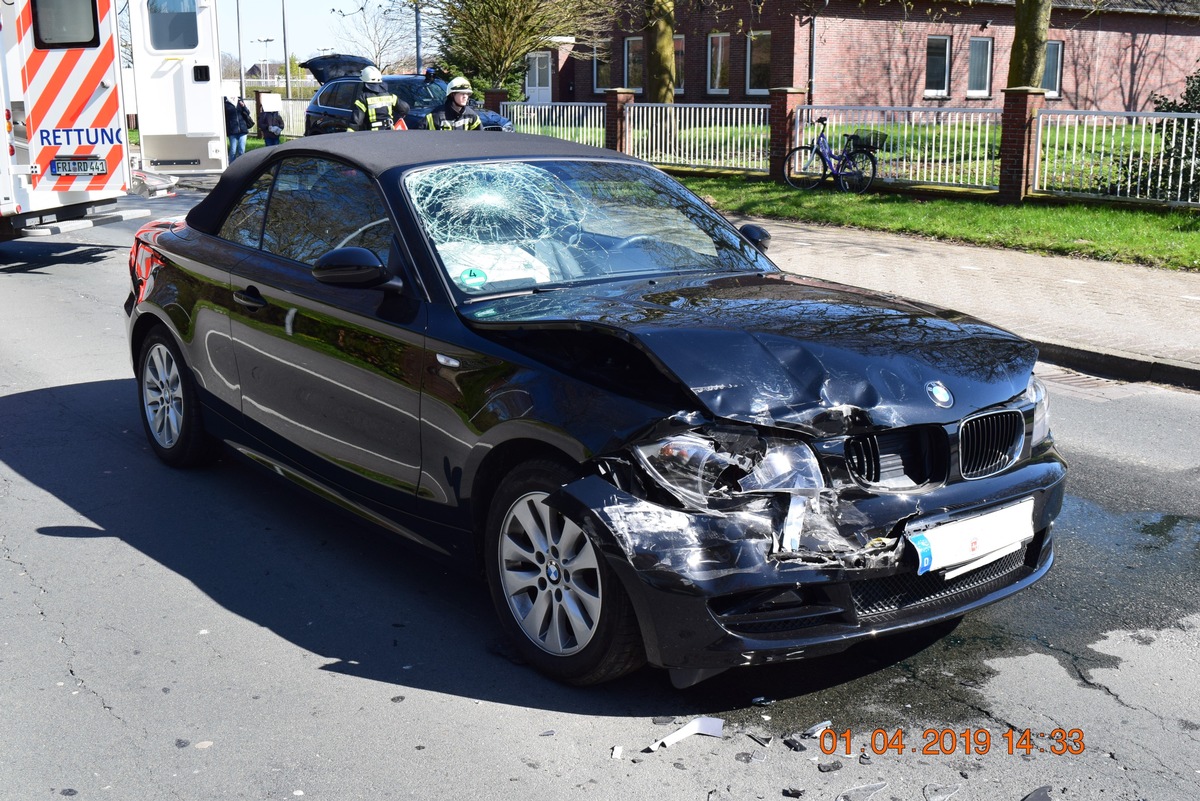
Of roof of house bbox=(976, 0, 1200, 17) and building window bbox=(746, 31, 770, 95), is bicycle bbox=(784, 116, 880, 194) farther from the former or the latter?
roof of house bbox=(976, 0, 1200, 17)

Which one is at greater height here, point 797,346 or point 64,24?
point 64,24

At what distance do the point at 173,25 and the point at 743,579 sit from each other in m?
13.0

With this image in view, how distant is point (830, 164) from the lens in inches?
754

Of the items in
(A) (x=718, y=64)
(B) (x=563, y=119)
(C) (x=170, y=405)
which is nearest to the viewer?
(C) (x=170, y=405)

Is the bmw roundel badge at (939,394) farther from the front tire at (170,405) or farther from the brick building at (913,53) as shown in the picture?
the brick building at (913,53)

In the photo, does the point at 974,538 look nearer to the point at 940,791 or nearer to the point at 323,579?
the point at 940,791

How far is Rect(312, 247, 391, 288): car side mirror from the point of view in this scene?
4.45m

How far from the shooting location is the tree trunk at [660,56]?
2767 centimetres

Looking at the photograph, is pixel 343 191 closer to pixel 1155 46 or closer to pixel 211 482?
pixel 211 482

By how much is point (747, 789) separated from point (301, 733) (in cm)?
130

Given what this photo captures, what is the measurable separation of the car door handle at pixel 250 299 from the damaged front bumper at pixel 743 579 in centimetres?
210

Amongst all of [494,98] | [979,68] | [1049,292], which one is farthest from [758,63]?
[1049,292]

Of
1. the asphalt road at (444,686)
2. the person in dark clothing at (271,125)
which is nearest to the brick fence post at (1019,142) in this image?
the asphalt road at (444,686)

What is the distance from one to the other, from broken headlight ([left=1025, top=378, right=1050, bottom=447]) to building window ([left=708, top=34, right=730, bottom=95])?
115 ft
